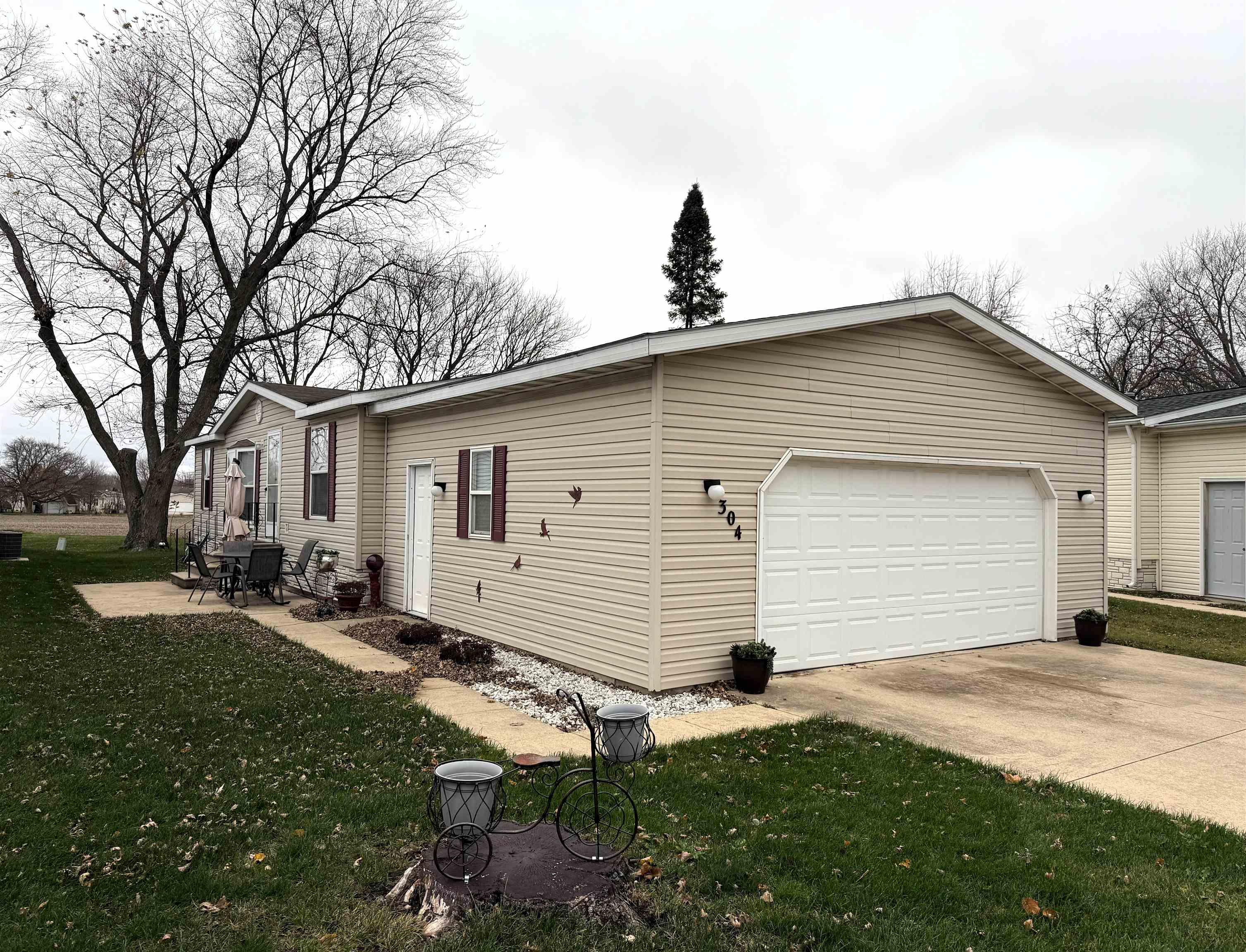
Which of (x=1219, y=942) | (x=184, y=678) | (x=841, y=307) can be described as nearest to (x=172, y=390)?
(x=184, y=678)

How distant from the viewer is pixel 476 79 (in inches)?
876

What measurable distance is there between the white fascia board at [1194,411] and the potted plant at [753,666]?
11.2 m

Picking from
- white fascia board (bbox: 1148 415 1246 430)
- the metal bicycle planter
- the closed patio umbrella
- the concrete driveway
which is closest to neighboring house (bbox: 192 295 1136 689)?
the concrete driveway

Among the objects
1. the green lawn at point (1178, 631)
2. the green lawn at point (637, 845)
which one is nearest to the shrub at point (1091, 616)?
the green lawn at point (1178, 631)

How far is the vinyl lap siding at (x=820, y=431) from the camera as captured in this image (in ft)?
22.8

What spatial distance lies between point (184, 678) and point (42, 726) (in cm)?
154

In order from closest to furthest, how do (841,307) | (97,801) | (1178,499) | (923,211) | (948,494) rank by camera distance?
(97,801) → (841,307) → (948,494) → (1178,499) → (923,211)

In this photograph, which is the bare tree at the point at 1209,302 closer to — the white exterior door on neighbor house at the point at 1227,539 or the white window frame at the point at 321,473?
the white exterior door on neighbor house at the point at 1227,539

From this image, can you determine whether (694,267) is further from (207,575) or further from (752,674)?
(752,674)

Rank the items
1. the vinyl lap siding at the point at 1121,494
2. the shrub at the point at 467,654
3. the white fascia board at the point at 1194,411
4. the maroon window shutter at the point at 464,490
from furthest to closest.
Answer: the vinyl lap siding at the point at 1121,494
the white fascia board at the point at 1194,411
the maroon window shutter at the point at 464,490
the shrub at the point at 467,654

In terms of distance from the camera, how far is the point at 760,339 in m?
7.15

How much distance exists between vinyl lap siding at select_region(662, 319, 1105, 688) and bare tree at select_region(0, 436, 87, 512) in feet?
143

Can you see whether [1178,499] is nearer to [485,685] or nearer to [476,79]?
[485,685]

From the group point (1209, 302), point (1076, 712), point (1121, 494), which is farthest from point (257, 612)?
point (1209, 302)
